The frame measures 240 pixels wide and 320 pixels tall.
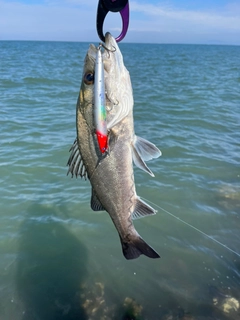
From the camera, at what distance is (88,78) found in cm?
227

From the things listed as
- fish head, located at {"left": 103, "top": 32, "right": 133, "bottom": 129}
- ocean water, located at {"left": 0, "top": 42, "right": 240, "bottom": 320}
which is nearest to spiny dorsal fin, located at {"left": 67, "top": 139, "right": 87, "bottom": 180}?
fish head, located at {"left": 103, "top": 32, "right": 133, "bottom": 129}

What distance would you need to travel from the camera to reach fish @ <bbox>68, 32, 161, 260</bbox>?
2.27 m

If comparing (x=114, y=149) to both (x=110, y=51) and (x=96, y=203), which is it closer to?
(x=96, y=203)

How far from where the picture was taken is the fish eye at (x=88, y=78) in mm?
2258

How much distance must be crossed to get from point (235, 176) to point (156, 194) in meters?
2.10

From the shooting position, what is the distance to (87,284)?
4777mm

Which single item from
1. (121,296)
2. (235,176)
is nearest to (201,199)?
(235,176)

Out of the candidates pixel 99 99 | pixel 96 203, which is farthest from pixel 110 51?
pixel 96 203

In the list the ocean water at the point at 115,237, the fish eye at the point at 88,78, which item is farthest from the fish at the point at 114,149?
the ocean water at the point at 115,237

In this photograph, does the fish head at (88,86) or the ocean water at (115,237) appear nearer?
the fish head at (88,86)

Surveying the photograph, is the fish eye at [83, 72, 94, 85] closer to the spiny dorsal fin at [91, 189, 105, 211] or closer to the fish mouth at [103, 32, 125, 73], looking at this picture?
the fish mouth at [103, 32, 125, 73]

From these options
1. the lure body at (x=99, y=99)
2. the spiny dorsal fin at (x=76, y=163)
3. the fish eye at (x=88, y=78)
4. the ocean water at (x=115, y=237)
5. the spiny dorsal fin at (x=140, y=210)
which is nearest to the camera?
the lure body at (x=99, y=99)

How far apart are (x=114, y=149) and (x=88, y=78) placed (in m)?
0.53

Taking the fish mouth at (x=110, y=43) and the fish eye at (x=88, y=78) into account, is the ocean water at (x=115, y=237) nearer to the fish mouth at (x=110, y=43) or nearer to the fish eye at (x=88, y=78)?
the fish eye at (x=88, y=78)
